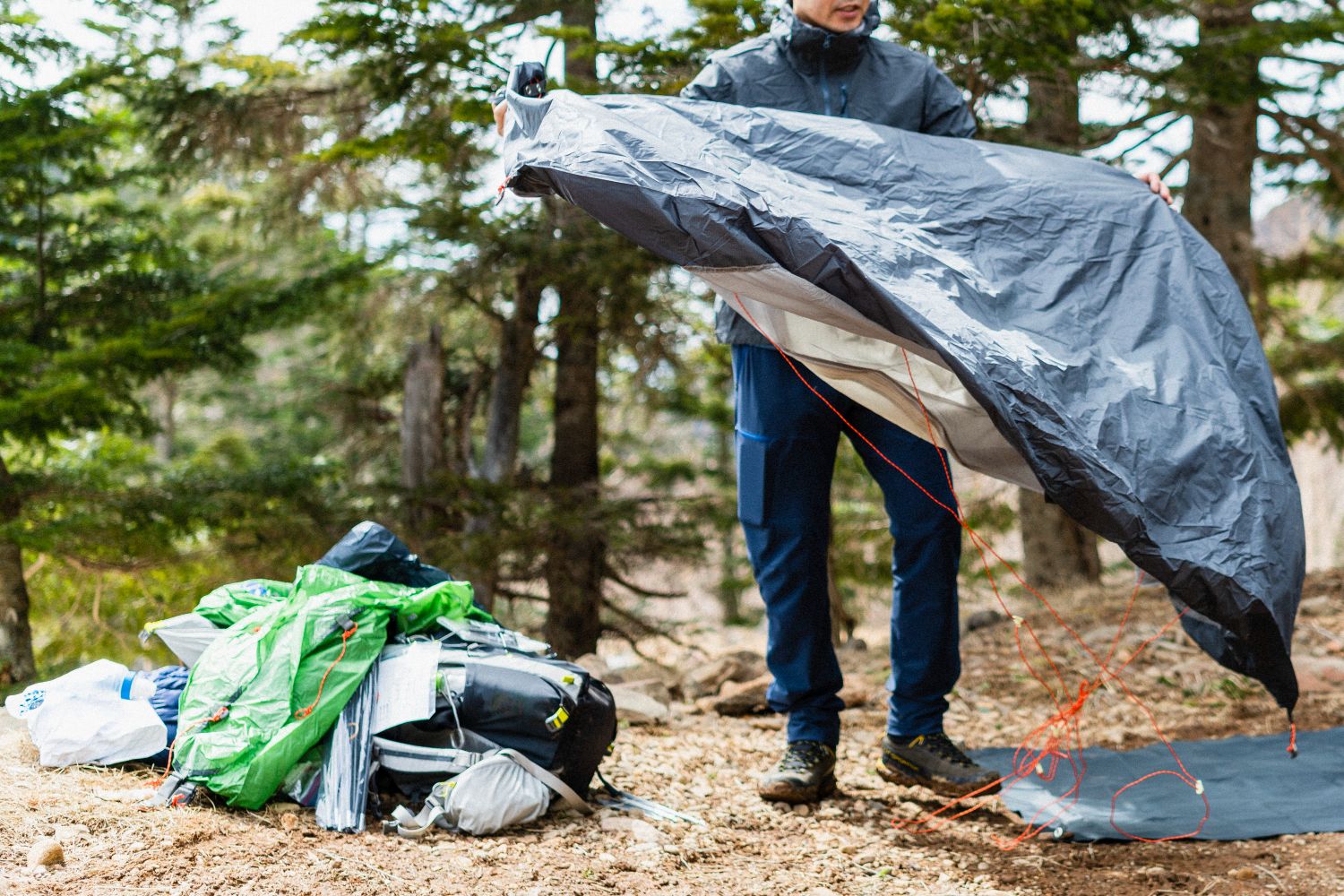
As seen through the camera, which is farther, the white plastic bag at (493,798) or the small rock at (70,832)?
the white plastic bag at (493,798)

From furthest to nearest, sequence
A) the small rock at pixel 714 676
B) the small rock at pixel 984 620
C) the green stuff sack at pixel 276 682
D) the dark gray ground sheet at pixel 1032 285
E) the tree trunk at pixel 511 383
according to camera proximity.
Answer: the tree trunk at pixel 511 383, the small rock at pixel 984 620, the small rock at pixel 714 676, the green stuff sack at pixel 276 682, the dark gray ground sheet at pixel 1032 285

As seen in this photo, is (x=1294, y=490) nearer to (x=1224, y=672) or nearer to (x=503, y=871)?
(x=503, y=871)

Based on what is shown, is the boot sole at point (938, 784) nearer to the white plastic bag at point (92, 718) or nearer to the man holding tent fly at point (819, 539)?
the man holding tent fly at point (819, 539)

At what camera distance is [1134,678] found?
14.4 ft

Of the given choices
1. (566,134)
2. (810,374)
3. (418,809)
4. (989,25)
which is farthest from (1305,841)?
(989,25)

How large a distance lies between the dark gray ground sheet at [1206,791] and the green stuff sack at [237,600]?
2.06m

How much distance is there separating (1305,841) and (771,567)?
1.37m

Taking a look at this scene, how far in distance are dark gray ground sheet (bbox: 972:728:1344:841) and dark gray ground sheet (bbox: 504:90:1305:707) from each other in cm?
43

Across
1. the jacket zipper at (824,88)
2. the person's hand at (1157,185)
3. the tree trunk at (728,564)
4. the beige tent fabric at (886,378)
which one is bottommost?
the tree trunk at (728,564)

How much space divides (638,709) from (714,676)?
0.89 meters

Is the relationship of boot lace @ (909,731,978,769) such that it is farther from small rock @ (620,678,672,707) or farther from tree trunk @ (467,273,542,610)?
tree trunk @ (467,273,542,610)

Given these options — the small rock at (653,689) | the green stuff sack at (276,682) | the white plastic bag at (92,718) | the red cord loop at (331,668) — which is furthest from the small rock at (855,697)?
the white plastic bag at (92,718)

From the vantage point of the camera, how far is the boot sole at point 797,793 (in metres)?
2.74

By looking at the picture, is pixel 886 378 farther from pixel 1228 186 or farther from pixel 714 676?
pixel 1228 186
